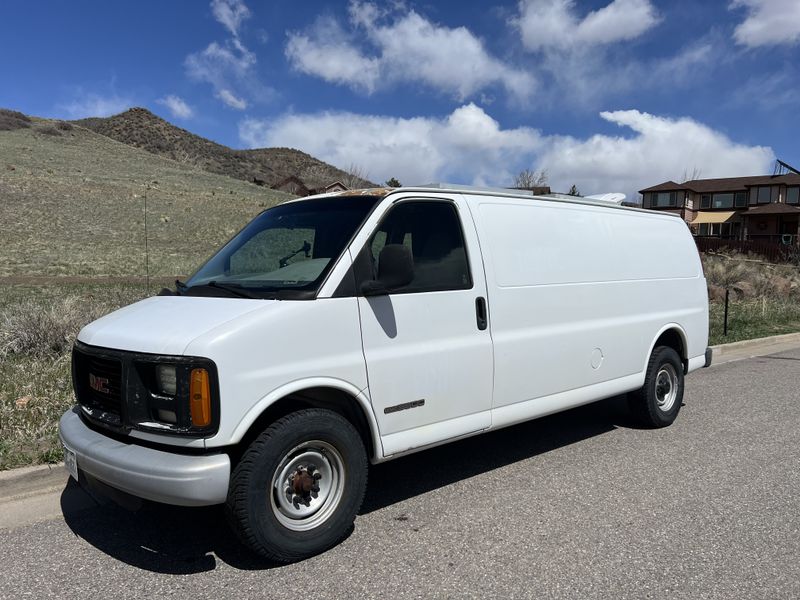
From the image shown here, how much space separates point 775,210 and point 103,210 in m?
52.2

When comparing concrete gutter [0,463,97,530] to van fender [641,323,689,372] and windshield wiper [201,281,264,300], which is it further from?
van fender [641,323,689,372]

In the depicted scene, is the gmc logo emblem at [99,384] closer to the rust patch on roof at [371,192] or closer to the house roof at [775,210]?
the rust patch on roof at [371,192]

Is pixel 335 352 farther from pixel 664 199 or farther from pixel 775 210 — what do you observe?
pixel 664 199

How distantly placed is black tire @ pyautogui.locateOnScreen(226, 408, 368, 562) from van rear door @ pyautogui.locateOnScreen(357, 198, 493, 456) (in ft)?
1.03

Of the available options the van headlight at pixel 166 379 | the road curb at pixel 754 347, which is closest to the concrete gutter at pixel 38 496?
the van headlight at pixel 166 379

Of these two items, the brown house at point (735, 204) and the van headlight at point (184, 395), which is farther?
the brown house at point (735, 204)

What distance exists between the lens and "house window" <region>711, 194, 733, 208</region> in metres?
64.1

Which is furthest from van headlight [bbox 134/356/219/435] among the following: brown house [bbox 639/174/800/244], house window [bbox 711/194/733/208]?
house window [bbox 711/194/733/208]

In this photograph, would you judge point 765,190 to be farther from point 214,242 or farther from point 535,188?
point 535,188

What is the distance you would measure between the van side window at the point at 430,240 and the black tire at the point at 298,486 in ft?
3.44

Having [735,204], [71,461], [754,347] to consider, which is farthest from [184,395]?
[735,204]

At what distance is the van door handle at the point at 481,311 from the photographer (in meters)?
4.37

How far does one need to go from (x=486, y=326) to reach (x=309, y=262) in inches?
52.3

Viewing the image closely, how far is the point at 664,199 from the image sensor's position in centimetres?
6431
